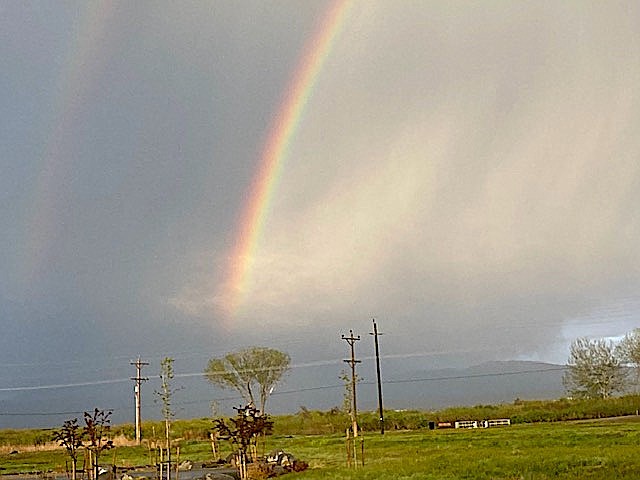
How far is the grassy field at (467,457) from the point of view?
2266 centimetres

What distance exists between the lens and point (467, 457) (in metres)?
27.9

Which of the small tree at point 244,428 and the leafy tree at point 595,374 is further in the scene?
the leafy tree at point 595,374

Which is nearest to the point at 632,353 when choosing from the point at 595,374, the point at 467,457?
the point at 595,374

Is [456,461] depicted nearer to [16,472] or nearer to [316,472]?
[316,472]

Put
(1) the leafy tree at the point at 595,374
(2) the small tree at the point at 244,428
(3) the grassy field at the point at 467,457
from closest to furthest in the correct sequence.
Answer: (3) the grassy field at the point at 467,457 < (2) the small tree at the point at 244,428 < (1) the leafy tree at the point at 595,374

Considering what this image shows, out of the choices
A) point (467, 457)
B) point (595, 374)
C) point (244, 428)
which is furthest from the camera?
point (595, 374)

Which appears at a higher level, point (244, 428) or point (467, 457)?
point (244, 428)

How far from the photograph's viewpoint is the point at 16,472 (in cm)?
3684

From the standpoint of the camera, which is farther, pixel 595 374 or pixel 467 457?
pixel 595 374

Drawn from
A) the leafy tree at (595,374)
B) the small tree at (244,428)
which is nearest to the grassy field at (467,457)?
the small tree at (244,428)

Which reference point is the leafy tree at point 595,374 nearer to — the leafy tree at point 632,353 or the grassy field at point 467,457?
the leafy tree at point 632,353

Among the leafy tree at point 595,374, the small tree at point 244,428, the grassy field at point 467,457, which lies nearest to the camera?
the grassy field at point 467,457

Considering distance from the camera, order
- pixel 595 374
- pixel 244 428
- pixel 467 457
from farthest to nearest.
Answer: pixel 595 374 → pixel 467 457 → pixel 244 428

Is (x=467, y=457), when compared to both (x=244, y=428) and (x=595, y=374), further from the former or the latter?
(x=595, y=374)
